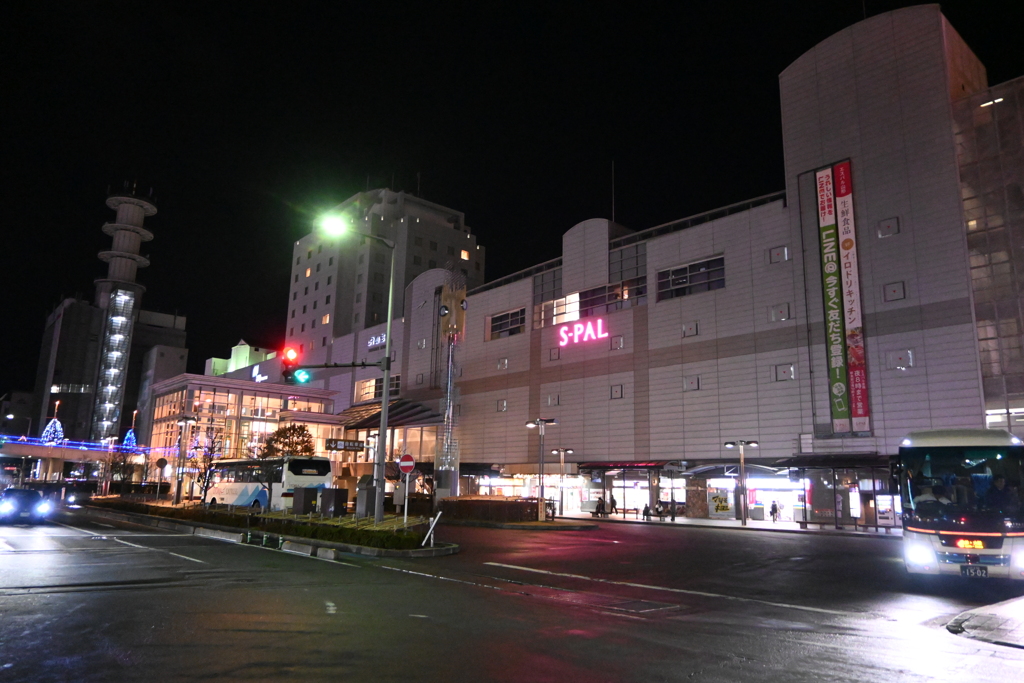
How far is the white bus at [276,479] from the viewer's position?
128ft

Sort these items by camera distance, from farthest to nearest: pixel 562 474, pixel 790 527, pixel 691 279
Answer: pixel 562 474
pixel 691 279
pixel 790 527

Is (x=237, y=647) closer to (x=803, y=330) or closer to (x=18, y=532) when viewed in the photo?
(x=18, y=532)

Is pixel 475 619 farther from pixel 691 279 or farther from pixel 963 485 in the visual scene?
pixel 691 279

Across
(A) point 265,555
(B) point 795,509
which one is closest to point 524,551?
(A) point 265,555

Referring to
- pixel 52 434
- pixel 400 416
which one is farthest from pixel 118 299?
pixel 400 416

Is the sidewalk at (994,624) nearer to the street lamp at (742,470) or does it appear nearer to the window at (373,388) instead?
the street lamp at (742,470)

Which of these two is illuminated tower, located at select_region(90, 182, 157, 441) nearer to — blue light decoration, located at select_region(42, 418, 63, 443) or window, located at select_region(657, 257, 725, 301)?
blue light decoration, located at select_region(42, 418, 63, 443)

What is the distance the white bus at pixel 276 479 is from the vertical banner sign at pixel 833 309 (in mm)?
30087

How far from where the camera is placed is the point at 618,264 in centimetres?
5216

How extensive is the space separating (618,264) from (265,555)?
3824cm

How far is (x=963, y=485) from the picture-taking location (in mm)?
16078

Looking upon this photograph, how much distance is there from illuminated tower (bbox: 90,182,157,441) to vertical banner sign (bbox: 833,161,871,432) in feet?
424

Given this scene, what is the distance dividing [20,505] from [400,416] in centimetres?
3560

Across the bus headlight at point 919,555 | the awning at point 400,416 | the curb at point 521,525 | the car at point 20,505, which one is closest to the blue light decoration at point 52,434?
the awning at point 400,416
